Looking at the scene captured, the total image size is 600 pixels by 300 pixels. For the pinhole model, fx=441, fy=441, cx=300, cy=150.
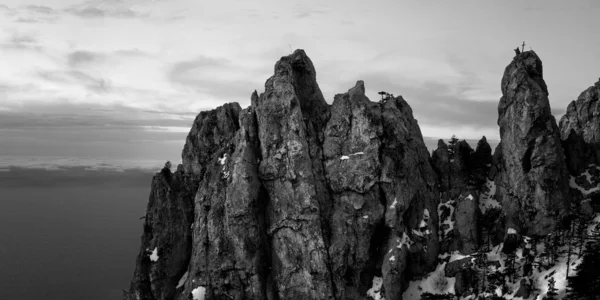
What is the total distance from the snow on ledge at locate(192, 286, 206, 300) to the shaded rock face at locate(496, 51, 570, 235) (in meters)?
69.9

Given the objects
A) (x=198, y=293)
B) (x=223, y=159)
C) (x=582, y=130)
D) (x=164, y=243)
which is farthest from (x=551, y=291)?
(x=164, y=243)

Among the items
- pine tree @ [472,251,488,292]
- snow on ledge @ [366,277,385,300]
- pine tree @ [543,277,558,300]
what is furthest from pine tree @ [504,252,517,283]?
snow on ledge @ [366,277,385,300]

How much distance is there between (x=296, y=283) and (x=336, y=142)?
33.2 metres

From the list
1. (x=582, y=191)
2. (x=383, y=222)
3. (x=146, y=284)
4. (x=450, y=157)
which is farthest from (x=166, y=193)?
(x=582, y=191)

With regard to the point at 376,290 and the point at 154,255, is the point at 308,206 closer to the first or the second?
the point at 376,290

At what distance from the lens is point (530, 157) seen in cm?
9762

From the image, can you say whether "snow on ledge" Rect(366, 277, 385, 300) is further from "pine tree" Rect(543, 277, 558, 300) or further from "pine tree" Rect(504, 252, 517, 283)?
"pine tree" Rect(543, 277, 558, 300)

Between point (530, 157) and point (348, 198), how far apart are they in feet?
135

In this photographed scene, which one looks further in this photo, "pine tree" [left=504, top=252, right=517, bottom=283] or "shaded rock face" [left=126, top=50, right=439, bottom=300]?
"shaded rock face" [left=126, top=50, right=439, bottom=300]

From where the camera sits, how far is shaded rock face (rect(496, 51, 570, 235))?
93688 millimetres

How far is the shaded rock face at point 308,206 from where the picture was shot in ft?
318

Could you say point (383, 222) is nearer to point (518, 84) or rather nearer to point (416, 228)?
point (416, 228)

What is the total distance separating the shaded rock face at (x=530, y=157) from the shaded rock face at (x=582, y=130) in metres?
6.48

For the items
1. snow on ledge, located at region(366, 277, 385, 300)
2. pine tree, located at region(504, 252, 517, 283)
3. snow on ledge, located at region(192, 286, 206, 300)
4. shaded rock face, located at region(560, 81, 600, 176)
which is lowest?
snow on ledge, located at region(192, 286, 206, 300)
